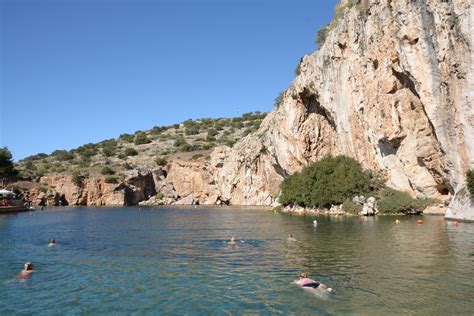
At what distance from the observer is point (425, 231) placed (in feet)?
93.8

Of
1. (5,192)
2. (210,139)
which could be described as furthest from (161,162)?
(5,192)

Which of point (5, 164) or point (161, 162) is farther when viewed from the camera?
point (161, 162)

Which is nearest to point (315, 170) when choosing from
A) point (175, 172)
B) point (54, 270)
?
point (54, 270)

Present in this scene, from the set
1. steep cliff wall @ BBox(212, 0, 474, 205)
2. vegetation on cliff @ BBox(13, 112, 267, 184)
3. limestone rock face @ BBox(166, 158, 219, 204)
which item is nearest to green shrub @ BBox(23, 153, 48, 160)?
vegetation on cliff @ BBox(13, 112, 267, 184)

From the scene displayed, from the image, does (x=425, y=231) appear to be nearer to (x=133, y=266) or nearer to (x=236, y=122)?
(x=133, y=266)

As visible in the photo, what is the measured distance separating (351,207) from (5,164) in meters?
65.9

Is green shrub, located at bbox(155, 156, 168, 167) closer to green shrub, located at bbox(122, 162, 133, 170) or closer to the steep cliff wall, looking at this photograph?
green shrub, located at bbox(122, 162, 133, 170)

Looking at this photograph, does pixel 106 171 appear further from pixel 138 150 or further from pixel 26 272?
pixel 26 272

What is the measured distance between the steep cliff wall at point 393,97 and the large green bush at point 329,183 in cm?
217

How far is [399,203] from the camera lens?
42656 millimetres

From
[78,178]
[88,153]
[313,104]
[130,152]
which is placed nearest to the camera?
[313,104]

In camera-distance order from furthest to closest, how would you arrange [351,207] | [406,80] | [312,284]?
[351,207] → [406,80] → [312,284]

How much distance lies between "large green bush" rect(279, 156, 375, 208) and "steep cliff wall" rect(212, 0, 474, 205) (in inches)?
85.4

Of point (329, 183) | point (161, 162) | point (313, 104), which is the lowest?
point (329, 183)
